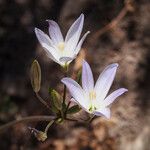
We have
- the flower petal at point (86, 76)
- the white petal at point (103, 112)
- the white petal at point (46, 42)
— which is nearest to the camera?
the white petal at point (103, 112)

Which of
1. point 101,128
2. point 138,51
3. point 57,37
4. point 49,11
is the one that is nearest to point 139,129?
point 101,128

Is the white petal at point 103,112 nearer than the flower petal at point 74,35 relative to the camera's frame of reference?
Yes

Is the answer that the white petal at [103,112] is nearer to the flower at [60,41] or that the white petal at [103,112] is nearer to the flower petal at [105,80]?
the flower petal at [105,80]

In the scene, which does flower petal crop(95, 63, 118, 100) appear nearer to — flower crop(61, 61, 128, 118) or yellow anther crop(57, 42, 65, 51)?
flower crop(61, 61, 128, 118)

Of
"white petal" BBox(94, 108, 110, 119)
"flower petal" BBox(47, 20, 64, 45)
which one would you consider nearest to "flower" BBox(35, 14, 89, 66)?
"flower petal" BBox(47, 20, 64, 45)

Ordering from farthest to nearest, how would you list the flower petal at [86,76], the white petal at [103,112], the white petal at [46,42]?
the white petal at [46,42], the flower petal at [86,76], the white petal at [103,112]

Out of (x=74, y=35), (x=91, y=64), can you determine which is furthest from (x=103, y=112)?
(x=91, y=64)

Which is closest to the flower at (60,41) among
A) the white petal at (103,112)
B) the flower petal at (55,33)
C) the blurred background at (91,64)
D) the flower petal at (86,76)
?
the flower petal at (55,33)

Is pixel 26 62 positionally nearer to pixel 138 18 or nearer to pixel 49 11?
pixel 49 11
